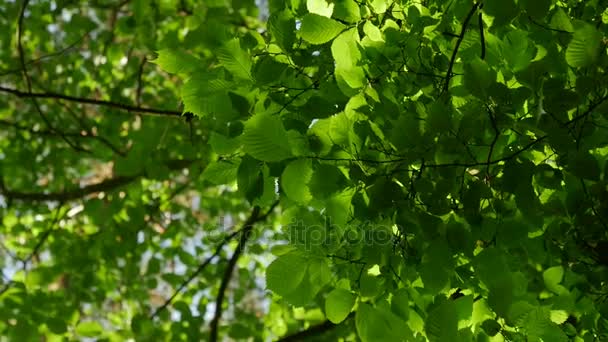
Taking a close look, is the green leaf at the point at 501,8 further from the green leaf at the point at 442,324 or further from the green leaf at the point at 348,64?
the green leaf at the point at 442,324

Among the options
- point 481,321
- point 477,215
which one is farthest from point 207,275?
point 477,215

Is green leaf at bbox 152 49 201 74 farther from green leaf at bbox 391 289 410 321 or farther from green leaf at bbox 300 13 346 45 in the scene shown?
green leaf at bbox 391 289 410 321

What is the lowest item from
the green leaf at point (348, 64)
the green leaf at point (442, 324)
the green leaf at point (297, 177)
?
the green leaf at point (442, 324)

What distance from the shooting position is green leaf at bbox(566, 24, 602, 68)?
3.20ft

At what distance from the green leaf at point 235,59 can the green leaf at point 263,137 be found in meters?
0.19

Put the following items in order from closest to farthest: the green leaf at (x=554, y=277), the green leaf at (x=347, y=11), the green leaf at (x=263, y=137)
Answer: the green leaf at (x=263, y=137)
the green leaf at (x=347, y=11)
the green leaf at (x=554, y=277)

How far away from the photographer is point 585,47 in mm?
979

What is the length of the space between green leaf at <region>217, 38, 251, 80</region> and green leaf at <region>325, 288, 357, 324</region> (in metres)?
0.55

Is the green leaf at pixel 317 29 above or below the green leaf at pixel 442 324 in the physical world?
above

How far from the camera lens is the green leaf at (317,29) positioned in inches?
48.9

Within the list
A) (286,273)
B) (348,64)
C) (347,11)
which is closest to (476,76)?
(348,64)

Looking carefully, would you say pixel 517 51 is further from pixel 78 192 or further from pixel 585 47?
pixel 78 192

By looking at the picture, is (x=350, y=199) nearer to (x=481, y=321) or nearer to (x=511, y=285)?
(x=511, y=285)

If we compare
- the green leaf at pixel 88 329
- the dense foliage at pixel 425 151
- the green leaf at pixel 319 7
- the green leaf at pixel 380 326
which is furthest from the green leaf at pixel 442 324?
the green leaf at pixel 88 329
